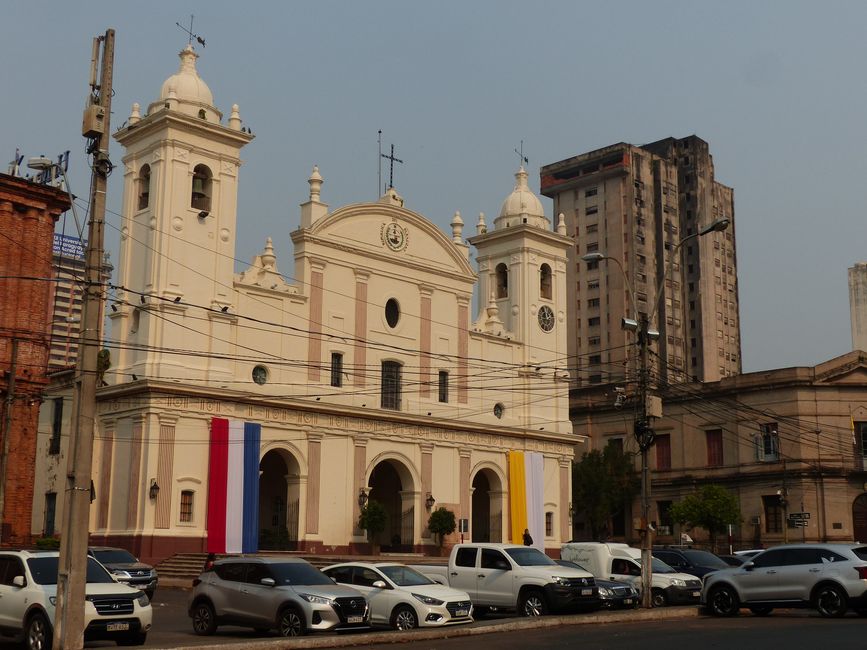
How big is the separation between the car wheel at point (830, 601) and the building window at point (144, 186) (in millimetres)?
30173

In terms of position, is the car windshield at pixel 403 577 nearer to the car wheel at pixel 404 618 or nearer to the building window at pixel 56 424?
the car wheel at pixel 404 618

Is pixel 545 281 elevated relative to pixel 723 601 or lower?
elevated

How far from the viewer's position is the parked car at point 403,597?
21750mm

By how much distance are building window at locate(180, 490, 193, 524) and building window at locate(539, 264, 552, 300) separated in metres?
23.7

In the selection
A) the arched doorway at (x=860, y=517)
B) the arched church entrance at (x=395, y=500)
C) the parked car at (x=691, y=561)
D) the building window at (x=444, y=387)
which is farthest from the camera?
the arched doorway at (x=860, y=517)

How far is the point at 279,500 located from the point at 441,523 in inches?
284

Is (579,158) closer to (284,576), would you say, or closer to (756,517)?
(756,517)

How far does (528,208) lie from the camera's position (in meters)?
58.1

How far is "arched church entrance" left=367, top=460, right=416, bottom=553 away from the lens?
4881cm

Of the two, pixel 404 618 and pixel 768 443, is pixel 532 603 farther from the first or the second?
pixel 768 443

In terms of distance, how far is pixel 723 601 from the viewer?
24.8 metres

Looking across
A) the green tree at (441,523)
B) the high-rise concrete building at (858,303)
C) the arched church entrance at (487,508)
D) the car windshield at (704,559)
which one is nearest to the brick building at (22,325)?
the green tree at (441,523)

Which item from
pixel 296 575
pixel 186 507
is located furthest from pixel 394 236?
pixel 296 575

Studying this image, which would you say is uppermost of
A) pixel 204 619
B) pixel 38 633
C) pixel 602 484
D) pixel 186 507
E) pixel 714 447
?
pixel 714 447
